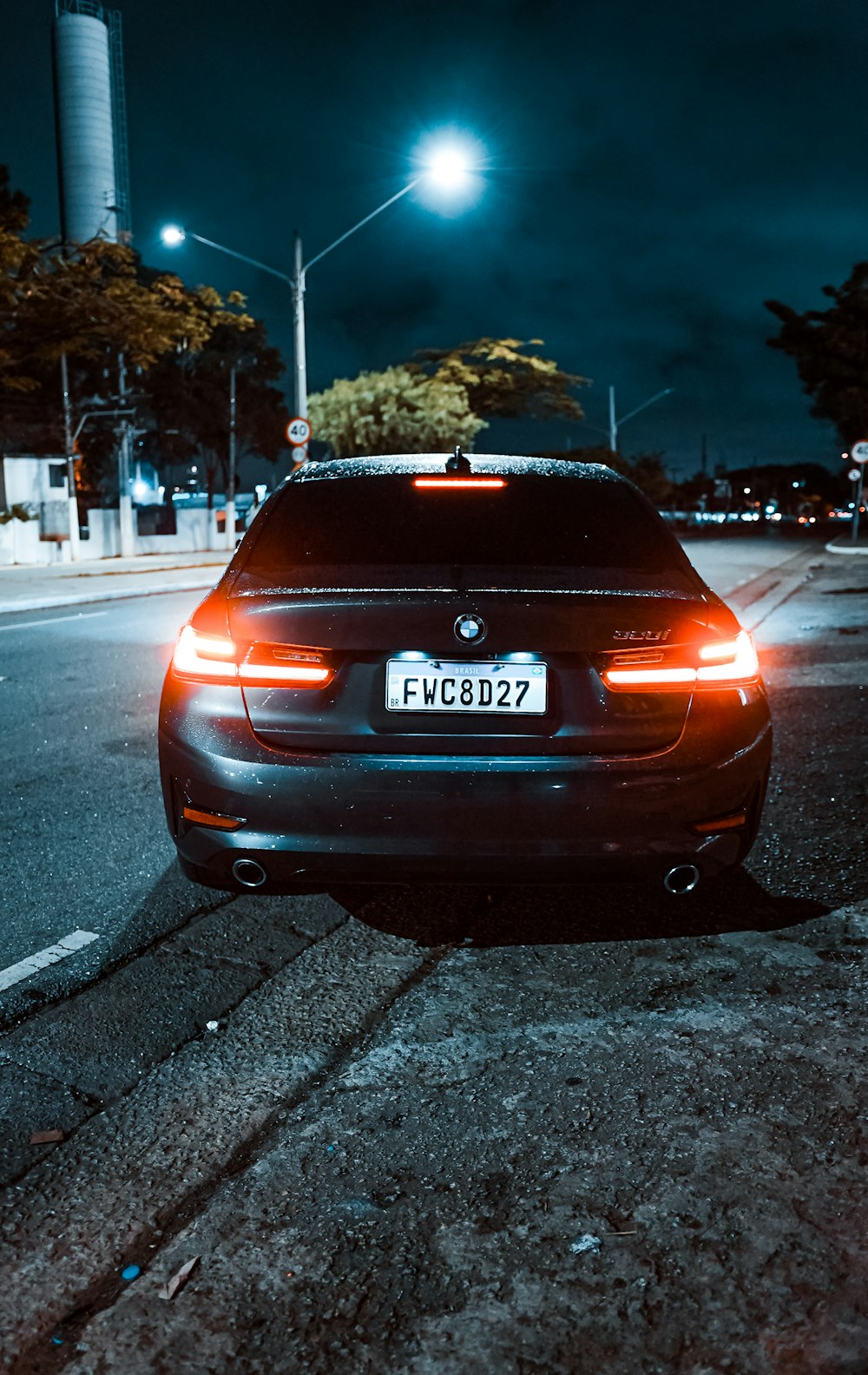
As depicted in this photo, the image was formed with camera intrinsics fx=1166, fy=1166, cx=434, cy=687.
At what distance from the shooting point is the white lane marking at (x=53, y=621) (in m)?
14.0

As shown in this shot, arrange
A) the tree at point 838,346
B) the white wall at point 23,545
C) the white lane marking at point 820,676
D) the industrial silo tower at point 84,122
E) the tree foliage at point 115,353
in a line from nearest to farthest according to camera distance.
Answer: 1. the white lane marking at point 820,676
2. the tree foliage at point 115,353
3. the white wall at point 23,545
4. the tree at point 838,346
5. the industrial silo tower at point 84,122

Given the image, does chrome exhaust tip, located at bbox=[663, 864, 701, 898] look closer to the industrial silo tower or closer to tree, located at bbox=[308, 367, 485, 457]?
tree, located at bbox=[308, 367, 485, 457]

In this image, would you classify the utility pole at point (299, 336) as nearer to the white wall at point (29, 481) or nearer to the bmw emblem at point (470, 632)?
the white wall at point (29, 481)

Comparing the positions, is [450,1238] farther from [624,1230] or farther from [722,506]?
[722,506]

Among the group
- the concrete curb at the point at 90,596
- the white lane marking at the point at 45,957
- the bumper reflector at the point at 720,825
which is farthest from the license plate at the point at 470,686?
the concrete curb at the point at 90,596

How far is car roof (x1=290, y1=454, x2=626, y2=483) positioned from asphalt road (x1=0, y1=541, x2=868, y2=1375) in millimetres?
1521

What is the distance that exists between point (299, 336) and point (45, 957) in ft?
68.2

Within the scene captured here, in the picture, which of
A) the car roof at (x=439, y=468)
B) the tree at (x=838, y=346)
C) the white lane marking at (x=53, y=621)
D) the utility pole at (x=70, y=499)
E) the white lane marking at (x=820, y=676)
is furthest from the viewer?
the tree at (x=838, y=346)

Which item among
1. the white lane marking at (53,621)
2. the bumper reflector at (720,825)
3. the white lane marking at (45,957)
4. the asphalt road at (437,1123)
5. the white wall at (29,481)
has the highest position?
the white wall at (29,481)

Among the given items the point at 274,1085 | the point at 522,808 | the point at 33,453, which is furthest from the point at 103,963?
the point at 33,453

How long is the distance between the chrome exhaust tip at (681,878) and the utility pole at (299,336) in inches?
794

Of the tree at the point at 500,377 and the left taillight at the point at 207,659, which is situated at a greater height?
the tree at the point at 500,377

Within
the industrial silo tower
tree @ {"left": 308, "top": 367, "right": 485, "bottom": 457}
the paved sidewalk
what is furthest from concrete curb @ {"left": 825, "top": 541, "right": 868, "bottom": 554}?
the industrial silo tower

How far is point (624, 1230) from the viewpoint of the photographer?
7.43 ft
